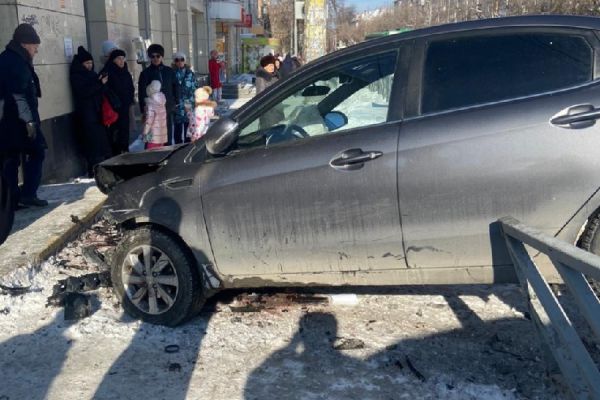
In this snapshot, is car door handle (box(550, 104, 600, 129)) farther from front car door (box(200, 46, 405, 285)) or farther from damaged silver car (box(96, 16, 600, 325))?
front car door (box(200, 46, 405, 285))

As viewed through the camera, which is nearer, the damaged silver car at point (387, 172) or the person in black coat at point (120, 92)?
the damaged silver car at point (387, 172)

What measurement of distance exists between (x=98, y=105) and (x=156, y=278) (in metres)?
5.55

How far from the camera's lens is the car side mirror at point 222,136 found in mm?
3971

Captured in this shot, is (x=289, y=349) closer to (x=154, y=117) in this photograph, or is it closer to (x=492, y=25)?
(x=492, y=25)

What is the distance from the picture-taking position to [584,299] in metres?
2.76

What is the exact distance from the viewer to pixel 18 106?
6.21 m

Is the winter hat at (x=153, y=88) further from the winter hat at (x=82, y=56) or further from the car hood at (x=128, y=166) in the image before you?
the car hood at (x=128, y=166)

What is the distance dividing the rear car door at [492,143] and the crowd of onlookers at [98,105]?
2577mm

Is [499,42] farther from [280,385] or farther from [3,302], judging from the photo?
[3,302]

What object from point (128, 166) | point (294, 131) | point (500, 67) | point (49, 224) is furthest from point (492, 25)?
point (49, 224)

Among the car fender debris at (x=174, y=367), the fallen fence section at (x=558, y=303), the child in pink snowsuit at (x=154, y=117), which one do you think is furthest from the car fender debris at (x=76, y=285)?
the child in pink snowsuit at (x=154, y=117)

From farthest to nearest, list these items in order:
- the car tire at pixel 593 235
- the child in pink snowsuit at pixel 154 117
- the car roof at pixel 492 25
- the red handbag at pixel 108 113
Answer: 1. the red handbag at pixel 108 113
2. the child in pink snowsuit at pixel 154 117
3. the car roof at pixel 492 25
4. the car tire at pixel 593 235

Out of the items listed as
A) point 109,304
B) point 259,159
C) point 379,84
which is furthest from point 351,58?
point 109,304

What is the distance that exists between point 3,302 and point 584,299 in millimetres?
3829
